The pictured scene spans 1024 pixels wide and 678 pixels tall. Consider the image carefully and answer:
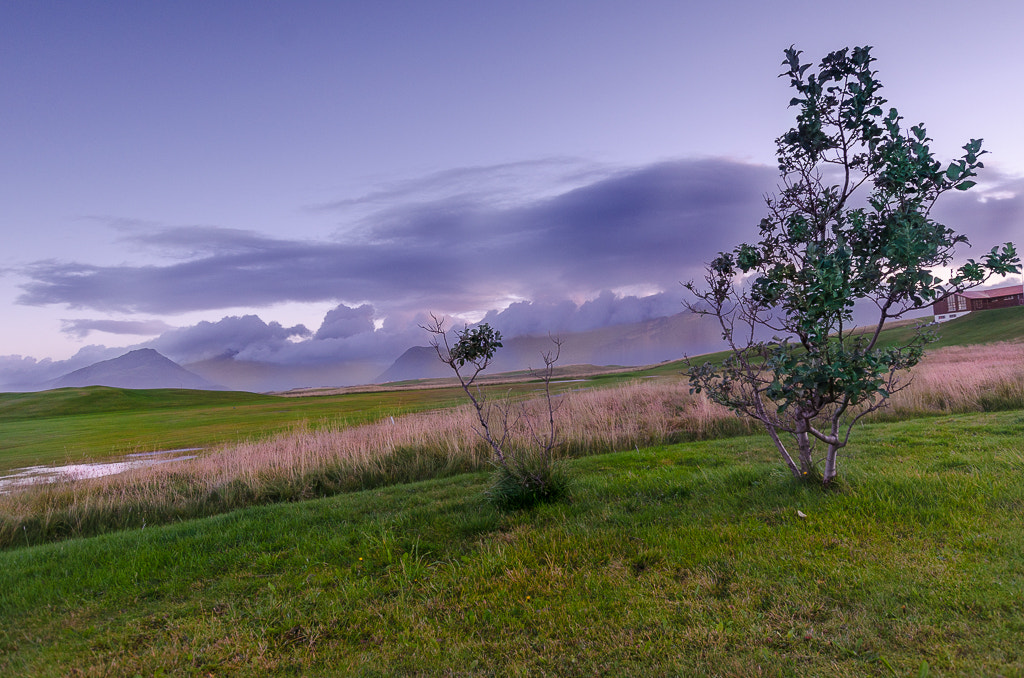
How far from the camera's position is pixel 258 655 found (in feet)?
16.0

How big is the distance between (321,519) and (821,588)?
8.04 m

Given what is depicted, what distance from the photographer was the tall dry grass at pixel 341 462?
12094mm

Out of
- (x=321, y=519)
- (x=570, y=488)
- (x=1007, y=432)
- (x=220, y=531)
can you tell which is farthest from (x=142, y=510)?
(x=1007, y=432)

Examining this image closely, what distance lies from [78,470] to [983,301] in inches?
4652

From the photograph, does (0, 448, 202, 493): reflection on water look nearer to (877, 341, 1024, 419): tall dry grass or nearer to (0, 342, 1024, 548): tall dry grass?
(0, 342, 1024, 548): tall dry grass

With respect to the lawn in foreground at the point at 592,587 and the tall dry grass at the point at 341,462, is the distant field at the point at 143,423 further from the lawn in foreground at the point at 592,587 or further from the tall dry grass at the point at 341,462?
the tall dry grass at the point at 341,462

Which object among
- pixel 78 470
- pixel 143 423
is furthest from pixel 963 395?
pixel 143 423

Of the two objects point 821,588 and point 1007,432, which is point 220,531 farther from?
point 1007,432

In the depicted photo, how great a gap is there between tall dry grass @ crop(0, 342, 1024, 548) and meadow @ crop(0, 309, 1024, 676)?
9.89ft

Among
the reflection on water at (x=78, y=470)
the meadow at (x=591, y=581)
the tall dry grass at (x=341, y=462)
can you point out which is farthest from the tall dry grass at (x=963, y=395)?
the reflection on water at (x=78, y=470)

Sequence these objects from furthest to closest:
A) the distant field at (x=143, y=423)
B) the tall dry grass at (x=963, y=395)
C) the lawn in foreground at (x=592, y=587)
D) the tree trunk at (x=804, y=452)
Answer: the distant field at (x=143, y=423) → the tall dry grass at (x=963, y=395) → the tree trunk at (x=804, y=452) → the lawn in foreground at (x=592, y=587)

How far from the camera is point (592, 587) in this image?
5418 millimetres

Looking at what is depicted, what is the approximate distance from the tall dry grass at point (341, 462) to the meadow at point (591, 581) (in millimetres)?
3014

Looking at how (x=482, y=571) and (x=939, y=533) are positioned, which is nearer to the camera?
(x=939, y=533)
